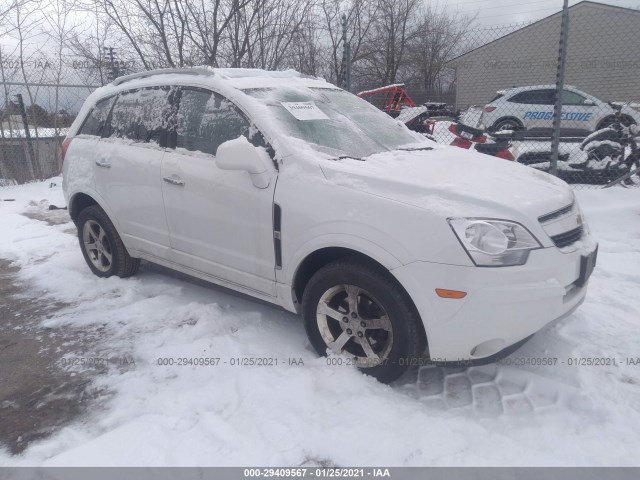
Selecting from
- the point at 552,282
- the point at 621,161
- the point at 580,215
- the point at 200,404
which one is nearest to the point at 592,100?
the point at 621,161

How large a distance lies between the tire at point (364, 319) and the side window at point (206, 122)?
1.19m

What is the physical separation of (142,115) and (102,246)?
1354mm

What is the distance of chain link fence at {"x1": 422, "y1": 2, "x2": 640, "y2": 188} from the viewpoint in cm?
723

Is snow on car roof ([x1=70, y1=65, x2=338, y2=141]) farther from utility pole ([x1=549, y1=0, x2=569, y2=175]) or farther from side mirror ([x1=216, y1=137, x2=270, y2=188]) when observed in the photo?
utility pole ([x1=549, y1=0, x2=569, y2=175])

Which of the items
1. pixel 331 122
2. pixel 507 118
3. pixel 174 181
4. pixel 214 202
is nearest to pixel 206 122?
pixel 174 181

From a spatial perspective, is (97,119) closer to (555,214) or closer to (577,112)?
(555,214)

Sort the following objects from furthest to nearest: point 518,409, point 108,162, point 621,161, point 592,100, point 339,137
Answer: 1. point 592,100
2. point 621,161
3. point 108,162
4. point 339,137
5. point 518,409

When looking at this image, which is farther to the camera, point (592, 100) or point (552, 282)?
point (592, 100)

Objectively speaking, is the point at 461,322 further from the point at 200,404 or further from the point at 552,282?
the point at 200,404

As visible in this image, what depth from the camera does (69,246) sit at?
582 centimetres

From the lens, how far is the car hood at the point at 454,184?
2.52m

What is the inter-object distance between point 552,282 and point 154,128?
3124 millimetres

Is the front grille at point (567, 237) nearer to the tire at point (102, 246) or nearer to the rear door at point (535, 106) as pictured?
the tire at point (102, 246)

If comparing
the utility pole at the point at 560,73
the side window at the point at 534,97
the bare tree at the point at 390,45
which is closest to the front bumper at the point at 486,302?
the utility pole at the point at 560,73
